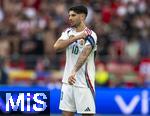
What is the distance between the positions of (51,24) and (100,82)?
9.20 feet

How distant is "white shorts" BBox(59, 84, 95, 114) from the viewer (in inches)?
447

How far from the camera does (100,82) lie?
20.9m

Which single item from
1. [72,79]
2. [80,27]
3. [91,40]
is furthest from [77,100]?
[80,27]

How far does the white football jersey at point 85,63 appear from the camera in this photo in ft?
36.8

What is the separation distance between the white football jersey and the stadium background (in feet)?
23.2

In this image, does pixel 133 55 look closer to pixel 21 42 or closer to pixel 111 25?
pixel 111 25

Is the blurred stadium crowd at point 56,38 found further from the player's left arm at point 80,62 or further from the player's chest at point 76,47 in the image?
the player's left arm at point 80,62

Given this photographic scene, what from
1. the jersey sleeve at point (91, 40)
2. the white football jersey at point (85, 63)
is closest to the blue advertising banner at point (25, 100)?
the white football jersey at point (85, 63)

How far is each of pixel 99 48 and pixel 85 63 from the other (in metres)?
10.6

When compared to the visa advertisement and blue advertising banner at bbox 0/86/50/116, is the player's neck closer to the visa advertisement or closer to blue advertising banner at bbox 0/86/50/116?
blue advertising banner at bbox 0/86/50/116

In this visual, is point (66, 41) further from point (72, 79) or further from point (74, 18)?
point (72, 79)

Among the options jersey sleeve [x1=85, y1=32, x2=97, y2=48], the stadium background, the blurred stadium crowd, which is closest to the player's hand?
jersey sleeve [x1=85, y1=32, x2=97, y2=48]

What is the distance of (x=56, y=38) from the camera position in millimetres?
22203

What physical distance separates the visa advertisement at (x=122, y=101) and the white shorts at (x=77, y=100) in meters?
7.77
